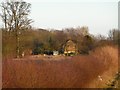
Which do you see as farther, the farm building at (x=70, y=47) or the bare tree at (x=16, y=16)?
the farm building at (x=70, y=47)

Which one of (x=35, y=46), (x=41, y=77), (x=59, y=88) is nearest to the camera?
(x=41, y=77)

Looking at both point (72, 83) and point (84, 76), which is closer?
point (72, 83)

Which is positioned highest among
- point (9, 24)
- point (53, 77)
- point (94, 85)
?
point (9, 24)

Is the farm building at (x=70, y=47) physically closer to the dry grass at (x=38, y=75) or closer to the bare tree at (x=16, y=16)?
the bare tree at (x=16, y=16)

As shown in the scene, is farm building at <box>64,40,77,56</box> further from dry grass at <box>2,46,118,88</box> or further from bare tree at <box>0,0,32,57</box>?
dry grass at <box>2,46,118,88</box>

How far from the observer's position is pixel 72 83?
36.8ft

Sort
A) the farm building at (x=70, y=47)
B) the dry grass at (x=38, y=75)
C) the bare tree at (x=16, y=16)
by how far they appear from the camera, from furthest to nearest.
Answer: the farm building at (x=70, y=47) → the bare tree at (x=16, y=16) → the dry grass at (x=38, y=75)

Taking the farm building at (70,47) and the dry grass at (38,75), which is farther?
the farm building at (70,47)

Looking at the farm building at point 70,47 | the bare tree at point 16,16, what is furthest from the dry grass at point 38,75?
the farm building at point 70,47

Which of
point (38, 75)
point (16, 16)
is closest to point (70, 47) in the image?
point (16, 16)

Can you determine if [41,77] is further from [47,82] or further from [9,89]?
[9,89]

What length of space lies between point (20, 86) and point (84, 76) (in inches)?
195

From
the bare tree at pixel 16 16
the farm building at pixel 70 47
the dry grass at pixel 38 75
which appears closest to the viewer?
the dry grass at pixel 38 75

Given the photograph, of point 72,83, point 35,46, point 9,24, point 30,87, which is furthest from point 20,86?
point 35,46
